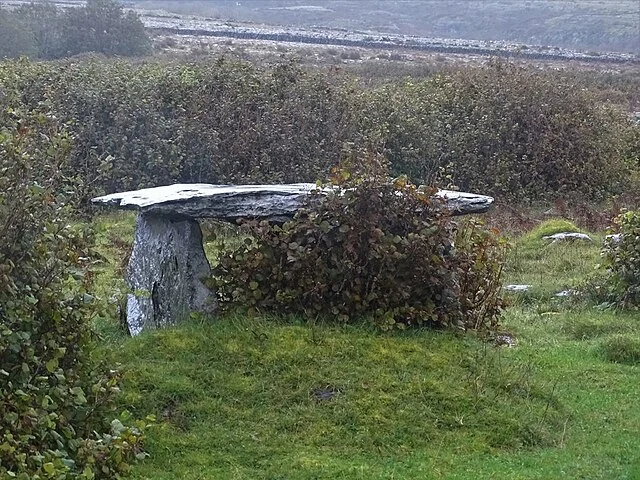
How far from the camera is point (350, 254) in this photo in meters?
9.77

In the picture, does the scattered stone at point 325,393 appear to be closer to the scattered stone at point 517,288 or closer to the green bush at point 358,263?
the green bush at point 358,263

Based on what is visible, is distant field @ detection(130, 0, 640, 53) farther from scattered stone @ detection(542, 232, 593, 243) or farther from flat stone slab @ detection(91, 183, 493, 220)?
flat stone slab @ detection(91, 183, 493, 220)

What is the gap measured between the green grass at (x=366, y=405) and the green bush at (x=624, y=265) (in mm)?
2671

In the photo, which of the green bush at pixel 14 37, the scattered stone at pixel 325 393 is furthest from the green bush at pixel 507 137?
the green bush at pixel 14 37

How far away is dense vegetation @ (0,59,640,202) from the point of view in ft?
66.4

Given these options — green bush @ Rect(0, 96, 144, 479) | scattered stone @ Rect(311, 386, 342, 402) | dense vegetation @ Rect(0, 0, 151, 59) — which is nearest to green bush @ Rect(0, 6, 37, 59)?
dense vegetation @ Rect(0, 0, 151, 59)

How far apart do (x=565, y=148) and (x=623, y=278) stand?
11366 mm

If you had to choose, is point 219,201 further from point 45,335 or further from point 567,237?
point 567,237

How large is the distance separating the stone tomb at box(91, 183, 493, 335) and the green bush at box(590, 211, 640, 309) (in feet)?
9.58

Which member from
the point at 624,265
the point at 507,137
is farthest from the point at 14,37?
the point at 624,265

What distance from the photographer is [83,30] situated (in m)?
48.2

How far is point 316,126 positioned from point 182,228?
11444mm

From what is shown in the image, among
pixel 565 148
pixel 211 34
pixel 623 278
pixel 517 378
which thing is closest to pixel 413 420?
pixel 517 378

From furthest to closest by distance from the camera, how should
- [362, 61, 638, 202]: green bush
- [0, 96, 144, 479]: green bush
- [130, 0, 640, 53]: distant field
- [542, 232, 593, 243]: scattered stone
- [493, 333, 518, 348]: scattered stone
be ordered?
1. [130, 0, 640, 53]: distant field
2. [362, 61, 638, 202]: green bush
3. [542, 232, 593, 243]: scattered stone
4. [493, 333, 518, 348]: scattered stone
5. [0, 96, 144, 479]: green bush
